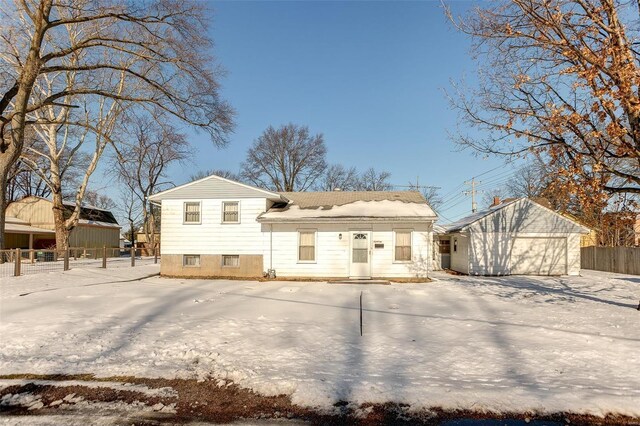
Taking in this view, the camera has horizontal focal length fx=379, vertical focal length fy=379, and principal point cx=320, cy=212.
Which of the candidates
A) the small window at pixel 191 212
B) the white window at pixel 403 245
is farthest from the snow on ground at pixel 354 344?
the small window at pixel 191 212

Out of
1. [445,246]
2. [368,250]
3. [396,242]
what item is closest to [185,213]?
[368,250]

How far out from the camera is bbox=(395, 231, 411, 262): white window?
620 inches

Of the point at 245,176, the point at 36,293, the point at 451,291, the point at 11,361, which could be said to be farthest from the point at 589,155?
the point at 245,176

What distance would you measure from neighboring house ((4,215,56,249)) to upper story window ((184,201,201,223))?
69.9 ft

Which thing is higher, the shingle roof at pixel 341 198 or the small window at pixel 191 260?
the shingle roof at pixel 341 198

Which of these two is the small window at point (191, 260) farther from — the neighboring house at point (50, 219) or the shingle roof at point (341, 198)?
the neighboring house at point (50, 219)

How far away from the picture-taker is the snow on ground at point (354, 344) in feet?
14.4

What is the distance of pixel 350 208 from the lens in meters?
16.8

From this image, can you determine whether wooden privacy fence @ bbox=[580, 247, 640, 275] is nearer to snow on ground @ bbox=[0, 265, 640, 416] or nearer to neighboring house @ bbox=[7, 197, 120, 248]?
snow on ground @ bbox=[0, 265, 640, 416]

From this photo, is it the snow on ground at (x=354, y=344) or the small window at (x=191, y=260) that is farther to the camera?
the small window at (x=191, y=260)

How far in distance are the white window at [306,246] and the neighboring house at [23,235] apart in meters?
25.7

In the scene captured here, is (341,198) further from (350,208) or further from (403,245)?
(403,245)

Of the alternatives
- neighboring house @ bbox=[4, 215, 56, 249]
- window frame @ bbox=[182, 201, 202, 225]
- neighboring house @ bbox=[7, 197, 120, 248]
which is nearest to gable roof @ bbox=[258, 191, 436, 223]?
window frame @ bbox=[182, 201, 202, 225]

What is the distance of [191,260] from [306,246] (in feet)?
17.1
